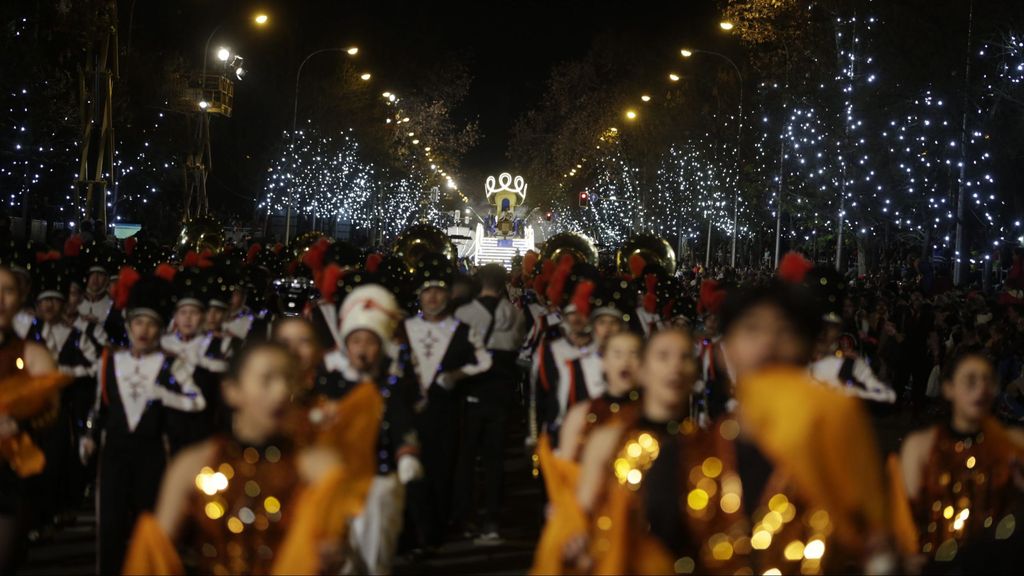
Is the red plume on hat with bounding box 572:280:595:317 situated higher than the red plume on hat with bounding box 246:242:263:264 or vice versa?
the red plume on hat with bounding box 246:242:263:264

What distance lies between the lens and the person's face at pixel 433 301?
10.7m

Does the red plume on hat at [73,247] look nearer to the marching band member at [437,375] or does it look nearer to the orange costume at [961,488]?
the marching band member at [437,375]

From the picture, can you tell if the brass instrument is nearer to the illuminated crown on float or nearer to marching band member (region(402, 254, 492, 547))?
marching band member (region(402, 254, 492, 547))

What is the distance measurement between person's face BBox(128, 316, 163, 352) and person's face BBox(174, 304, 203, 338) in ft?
2.90

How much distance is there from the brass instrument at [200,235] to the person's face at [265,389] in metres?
23.0

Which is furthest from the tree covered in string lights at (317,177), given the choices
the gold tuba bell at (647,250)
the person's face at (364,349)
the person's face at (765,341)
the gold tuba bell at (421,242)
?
the person's face at (765,341)

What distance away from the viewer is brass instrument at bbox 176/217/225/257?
2809cm

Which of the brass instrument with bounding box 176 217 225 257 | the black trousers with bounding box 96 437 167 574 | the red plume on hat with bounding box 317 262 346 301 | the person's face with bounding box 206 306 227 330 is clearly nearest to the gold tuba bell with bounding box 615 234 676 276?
the brass instrument with bounding box 176 217 225 257

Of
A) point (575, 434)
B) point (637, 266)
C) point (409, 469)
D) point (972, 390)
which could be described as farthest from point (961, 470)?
point (637, 266)

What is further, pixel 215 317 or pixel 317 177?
pixel 317 177

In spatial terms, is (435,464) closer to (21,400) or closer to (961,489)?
(21,400)

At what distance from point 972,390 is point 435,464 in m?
5.43

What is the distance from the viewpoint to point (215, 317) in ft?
35.5

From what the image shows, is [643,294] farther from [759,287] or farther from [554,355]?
[759,287]
